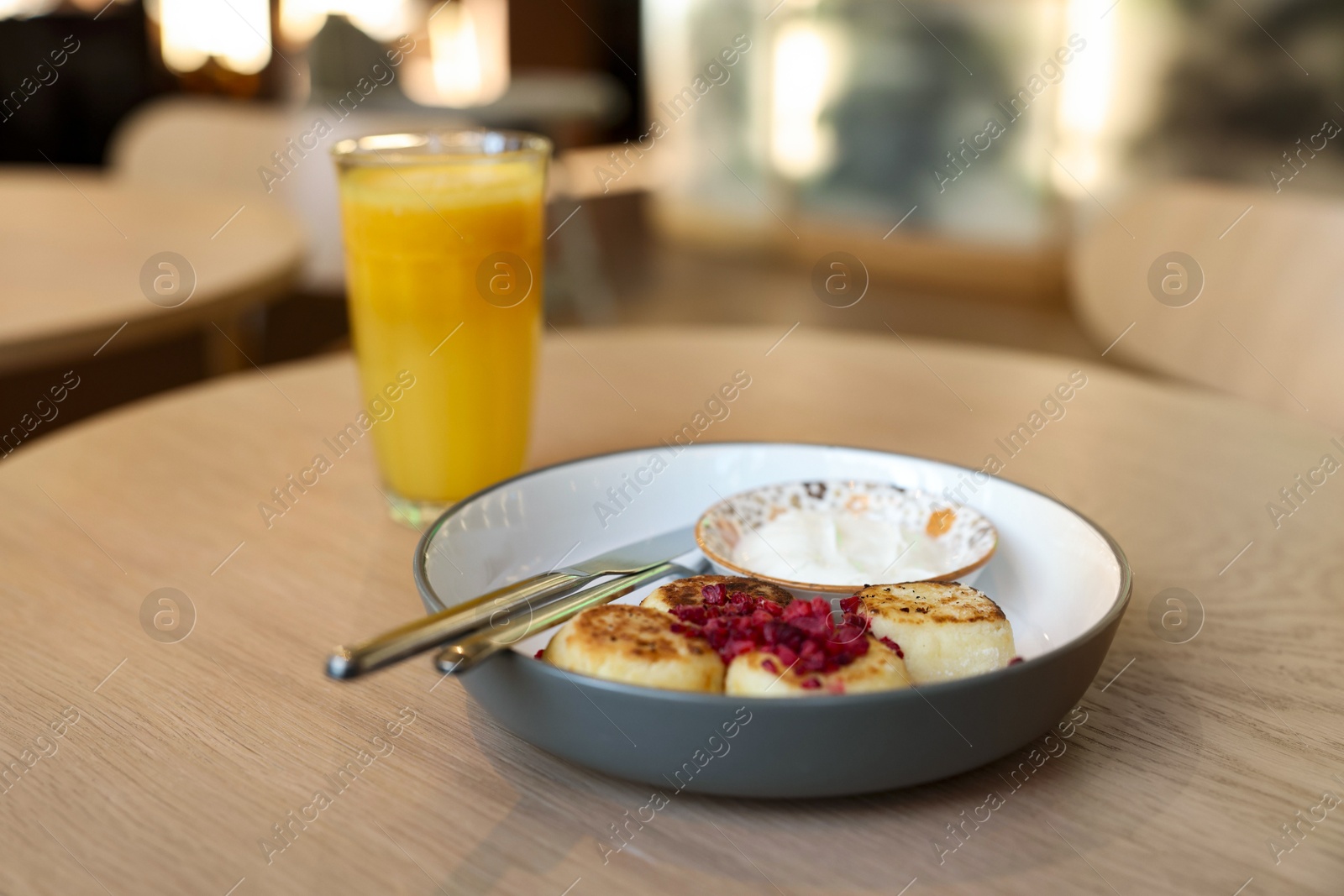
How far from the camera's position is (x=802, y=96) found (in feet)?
14.3

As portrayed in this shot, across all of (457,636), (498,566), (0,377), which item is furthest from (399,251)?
(0,377)

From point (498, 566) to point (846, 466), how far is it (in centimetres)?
22

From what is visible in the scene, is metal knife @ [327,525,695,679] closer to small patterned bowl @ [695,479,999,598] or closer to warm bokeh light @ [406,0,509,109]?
small patterned bowl @ [695,479,999,598]

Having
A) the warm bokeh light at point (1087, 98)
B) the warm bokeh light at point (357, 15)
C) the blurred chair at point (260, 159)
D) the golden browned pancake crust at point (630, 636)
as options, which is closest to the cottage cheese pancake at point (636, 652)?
the golden browned pancake crust at point (630, 636)

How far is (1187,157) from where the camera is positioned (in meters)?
3.57

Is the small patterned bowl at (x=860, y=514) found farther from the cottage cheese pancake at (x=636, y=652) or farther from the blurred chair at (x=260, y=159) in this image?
the blurred chair at (x=260, y=159)

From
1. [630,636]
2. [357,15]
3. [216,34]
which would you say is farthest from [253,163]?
[357,15]

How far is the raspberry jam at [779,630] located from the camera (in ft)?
1.38

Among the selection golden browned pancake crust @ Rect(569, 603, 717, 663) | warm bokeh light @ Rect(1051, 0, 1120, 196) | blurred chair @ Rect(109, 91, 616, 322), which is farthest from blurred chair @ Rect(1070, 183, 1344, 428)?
warm bokeh light @ Rect(1051, 0, 1120, 196)

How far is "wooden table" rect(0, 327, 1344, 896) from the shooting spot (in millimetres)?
401

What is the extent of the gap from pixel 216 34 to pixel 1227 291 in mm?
6443

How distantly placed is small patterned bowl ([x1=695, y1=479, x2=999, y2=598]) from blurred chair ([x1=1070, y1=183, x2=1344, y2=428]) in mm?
803

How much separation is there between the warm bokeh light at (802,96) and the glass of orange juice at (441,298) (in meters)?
3.78

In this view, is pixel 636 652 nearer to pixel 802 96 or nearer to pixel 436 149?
pixel 436 149
